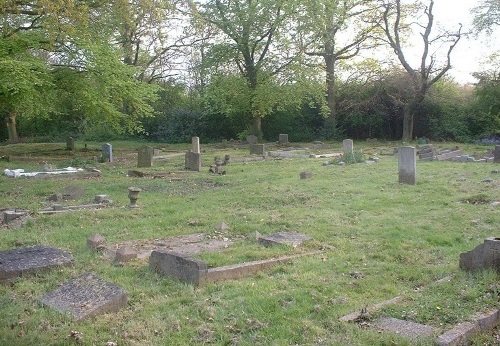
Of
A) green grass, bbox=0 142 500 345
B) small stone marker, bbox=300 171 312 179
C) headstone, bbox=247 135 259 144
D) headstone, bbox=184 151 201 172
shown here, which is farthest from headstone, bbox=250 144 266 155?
green grass, bbox=0 142 500 345

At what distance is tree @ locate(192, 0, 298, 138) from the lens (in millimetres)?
32438

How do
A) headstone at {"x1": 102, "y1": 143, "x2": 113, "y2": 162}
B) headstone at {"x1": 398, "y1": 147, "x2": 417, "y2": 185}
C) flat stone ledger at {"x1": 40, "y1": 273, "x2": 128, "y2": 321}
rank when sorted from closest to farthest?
flat stone ledger at {"x1": 40, "y1": 273, "x2": 128, "y2": 321} → headstone at {"x1": 398, "y1": 147, "x2": 417, "y2": 185} → headstone at {"x1": 102, "y1": 143, "x2": 113, "y2": 162}

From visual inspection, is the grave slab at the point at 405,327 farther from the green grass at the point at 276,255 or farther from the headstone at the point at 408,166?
the headstone at the point at 408,166

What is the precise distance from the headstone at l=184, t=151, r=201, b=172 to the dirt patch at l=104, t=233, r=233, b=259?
33.6 feet

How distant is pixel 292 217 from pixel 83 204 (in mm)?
4828

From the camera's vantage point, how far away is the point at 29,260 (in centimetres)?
677

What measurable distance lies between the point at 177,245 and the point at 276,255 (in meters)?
1.79

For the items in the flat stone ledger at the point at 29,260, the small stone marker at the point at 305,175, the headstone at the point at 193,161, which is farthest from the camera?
the headstone at the point at 193,161

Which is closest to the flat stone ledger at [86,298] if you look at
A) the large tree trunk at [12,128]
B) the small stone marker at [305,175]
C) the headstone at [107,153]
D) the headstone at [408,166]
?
the headstone at [408,166]

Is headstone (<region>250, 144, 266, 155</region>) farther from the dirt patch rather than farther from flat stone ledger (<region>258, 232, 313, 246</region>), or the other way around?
flat stone ledger (<region>258, 232, 313, 246</region>)

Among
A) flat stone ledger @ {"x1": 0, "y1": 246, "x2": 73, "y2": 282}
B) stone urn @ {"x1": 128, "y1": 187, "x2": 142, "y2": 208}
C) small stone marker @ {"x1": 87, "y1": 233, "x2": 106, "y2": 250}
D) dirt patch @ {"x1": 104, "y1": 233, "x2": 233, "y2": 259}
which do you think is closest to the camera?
flat stone ledger @ {"x1": 0, "y1": 246, "x2": 73, "y2": 282}

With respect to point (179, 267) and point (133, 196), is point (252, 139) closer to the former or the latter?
point (133, 196)

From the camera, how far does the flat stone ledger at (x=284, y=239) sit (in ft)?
25.8

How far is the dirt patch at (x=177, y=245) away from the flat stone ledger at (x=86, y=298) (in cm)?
169
